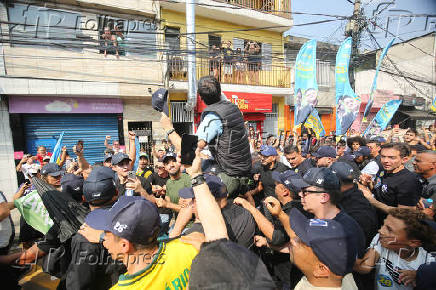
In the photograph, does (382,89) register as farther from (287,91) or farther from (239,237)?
(239,237)

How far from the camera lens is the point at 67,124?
9.79 meters

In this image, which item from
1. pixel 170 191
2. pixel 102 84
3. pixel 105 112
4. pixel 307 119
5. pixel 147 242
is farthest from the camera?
pixel 105 112

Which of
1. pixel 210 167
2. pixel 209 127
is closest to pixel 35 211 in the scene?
pixel 210 167

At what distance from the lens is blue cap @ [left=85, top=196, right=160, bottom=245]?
1.44 m

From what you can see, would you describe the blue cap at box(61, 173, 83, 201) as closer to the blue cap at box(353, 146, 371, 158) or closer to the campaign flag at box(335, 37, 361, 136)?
the blue cap at box(353, 146, 371, 158)

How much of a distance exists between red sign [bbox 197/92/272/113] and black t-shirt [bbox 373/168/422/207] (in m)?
9.03

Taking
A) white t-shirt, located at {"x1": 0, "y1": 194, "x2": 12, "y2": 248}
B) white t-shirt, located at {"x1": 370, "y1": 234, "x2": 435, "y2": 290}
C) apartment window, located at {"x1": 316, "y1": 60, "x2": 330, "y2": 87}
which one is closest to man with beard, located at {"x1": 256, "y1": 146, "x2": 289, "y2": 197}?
white t-shirt, located at {"x1": 370, "y1": 234, "x2": 435, "y2": 290}

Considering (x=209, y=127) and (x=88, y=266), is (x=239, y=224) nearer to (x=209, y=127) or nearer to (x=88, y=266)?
(x=209, y=127)

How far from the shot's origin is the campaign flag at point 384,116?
29.9 ft

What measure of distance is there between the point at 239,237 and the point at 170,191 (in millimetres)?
2259

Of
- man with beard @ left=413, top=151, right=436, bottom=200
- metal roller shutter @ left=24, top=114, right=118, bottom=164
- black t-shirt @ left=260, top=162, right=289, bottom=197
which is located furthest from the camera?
metal roller shutter @ left=24, top=114, right=118, bottom=164

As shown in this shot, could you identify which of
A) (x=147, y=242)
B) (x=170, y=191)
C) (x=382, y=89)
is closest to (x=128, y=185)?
(x=147, y=242)

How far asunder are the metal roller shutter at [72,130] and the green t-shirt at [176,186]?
25.5 ft

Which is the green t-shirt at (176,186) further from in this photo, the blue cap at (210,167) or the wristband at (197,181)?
the wristband at (197,181)
